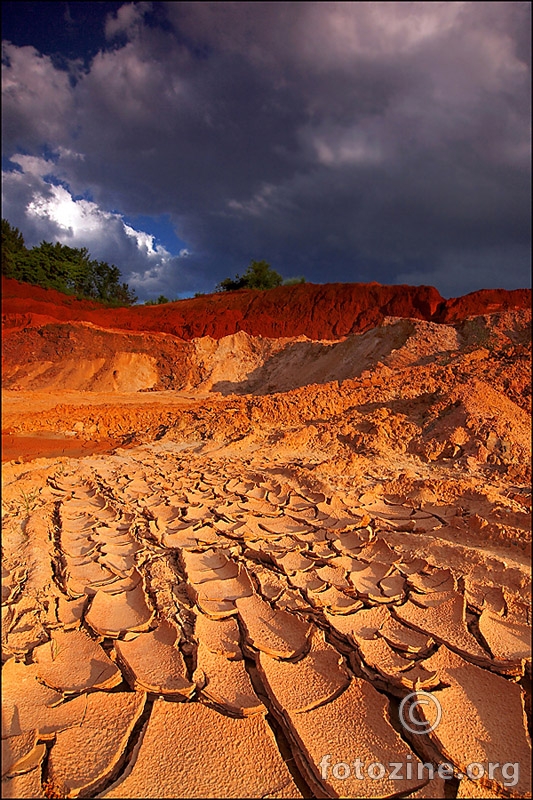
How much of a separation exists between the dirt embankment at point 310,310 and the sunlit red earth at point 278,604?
514 inches

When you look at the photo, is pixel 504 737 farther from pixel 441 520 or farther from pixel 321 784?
pixel 441 520

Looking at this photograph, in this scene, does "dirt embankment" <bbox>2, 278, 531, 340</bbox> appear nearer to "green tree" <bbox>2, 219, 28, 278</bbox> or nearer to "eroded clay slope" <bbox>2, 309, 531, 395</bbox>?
"eroded clay slope" <bbox>2, 309, 531, 395</bbox>

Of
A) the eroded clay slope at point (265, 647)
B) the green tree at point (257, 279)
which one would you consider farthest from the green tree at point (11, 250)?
the green tree at point (257, 279)

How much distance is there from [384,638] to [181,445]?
5617mm

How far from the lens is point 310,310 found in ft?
70.6

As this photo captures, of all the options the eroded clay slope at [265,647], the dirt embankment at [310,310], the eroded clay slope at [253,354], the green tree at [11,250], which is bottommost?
the eroded clay slope at [265,647]

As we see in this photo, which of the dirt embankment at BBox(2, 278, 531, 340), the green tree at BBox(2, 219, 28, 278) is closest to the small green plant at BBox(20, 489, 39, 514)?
the green tree at BBox(2, 219, 28, 278)

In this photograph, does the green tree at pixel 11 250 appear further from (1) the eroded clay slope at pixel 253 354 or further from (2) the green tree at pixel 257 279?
(2) the green tree at pixel 257 279

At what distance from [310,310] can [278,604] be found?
20.1 metres

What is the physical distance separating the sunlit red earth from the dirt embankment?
13057 millimetres

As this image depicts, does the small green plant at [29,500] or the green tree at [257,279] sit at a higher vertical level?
the green tree at [257,279]

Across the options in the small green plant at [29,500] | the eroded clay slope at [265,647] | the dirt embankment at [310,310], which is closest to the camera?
the eroded clay slope at [265,647]

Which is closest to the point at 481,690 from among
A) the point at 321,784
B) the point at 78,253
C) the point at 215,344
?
the point at 321,784

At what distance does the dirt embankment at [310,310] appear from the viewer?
1847cm
